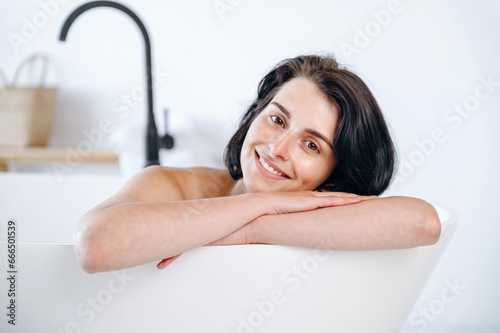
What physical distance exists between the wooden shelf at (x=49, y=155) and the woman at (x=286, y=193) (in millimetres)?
1082

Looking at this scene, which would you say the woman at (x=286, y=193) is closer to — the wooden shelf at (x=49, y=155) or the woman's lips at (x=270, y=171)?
the woman's lips at (x=270, y=171)

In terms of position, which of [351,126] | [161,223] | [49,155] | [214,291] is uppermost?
[351,126]

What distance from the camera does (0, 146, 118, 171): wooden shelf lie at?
7.85 feet

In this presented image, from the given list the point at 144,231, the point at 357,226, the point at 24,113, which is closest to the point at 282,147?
the point at 357,226

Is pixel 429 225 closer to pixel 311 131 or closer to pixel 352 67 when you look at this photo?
pixel 311 131

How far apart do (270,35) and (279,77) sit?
96 centimetres

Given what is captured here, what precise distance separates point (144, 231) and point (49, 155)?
169 centimetres

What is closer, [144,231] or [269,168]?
[144,231]

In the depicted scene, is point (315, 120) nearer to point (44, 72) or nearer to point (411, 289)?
point (411, 289)

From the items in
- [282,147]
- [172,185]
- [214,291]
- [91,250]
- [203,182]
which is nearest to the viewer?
[91,250]

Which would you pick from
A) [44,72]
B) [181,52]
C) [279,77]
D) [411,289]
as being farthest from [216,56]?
[411,289]

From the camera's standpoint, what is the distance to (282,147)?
3.68ft

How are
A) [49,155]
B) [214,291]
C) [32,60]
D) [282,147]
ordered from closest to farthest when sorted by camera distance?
1. [214,291]
2. [282,147]
3. [49,155]
4. [32,60]

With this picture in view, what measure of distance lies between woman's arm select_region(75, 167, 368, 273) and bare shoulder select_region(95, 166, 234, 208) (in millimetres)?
73
